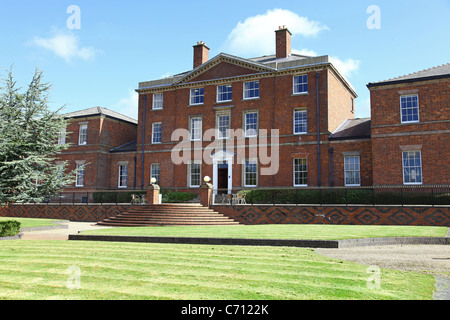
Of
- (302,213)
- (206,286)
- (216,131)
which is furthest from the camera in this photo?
(216,131)

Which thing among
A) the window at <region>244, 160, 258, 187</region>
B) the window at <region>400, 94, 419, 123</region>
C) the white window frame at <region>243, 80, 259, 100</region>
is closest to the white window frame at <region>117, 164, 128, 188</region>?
the window at <region>244, 160, 258, 187</region>

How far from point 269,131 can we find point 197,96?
7840 mm

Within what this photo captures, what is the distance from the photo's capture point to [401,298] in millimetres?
5680

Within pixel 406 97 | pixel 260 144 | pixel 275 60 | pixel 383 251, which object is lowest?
pixel 383 251

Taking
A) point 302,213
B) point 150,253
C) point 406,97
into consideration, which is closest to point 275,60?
point 406,97

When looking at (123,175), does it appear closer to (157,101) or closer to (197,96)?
(157,101)

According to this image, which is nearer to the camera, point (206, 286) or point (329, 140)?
point (206, 286)

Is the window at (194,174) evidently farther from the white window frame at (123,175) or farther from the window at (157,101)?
the white window frame at (123,175)

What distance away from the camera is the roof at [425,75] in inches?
976

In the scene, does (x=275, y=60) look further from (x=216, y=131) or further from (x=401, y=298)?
(x=401, y=298)

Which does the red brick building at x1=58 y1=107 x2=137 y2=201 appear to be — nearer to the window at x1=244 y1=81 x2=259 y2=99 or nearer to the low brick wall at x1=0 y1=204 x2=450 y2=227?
the low brick wall at x1=0 y1=204 x2=450 y2=227

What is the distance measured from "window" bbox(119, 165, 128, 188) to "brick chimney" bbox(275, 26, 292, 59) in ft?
57.9

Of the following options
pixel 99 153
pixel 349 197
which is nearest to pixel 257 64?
pixel 349 197
